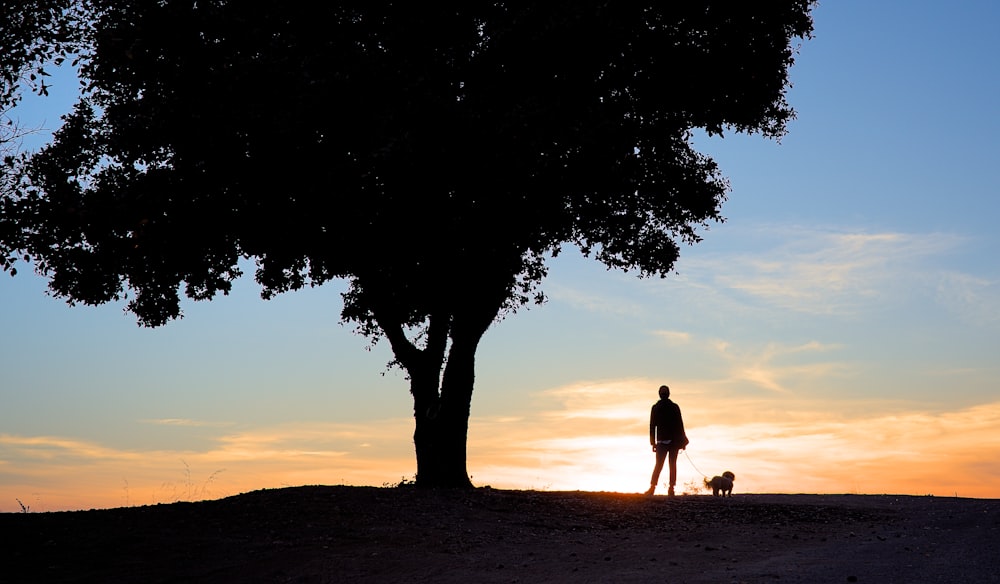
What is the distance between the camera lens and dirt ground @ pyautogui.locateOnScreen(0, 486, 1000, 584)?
14.4m

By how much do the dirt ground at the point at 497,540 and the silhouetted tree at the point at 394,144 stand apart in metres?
4.22

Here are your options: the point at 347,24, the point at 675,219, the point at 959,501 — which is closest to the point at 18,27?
the point at 347,24

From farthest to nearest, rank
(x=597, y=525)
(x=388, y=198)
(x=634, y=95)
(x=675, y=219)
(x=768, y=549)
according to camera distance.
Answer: (x=675, y=219) < (x=634, y=95) < (x=388, y=198) < (x=597, y=525) < (x=768, y=549)

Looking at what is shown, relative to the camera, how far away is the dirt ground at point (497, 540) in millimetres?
14352

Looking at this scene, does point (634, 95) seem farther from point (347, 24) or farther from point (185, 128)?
point (185, 128)

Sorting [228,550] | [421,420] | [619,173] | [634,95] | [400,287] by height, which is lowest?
[228,550]

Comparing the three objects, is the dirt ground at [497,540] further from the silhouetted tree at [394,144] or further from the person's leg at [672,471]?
the silhouetted tree at [394,144]

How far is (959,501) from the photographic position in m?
23.0

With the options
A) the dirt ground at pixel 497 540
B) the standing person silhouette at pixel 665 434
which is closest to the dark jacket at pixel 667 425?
the standing person silhouette at pixel 665 434

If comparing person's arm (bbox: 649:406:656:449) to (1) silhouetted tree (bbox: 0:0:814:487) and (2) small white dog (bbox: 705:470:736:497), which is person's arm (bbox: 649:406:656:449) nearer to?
(2) small white dog (bbox: 705:470:736:497)

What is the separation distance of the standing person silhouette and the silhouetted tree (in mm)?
4475

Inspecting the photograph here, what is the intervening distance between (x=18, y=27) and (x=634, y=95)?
45.0 ft

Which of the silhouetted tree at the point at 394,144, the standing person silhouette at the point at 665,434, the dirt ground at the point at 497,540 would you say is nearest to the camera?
the dirt ground at the point at 497,540

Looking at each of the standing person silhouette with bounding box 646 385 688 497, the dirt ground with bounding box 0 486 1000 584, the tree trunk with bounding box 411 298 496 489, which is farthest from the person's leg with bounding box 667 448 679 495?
the tree trunk with bounding box 411 298 496 489
